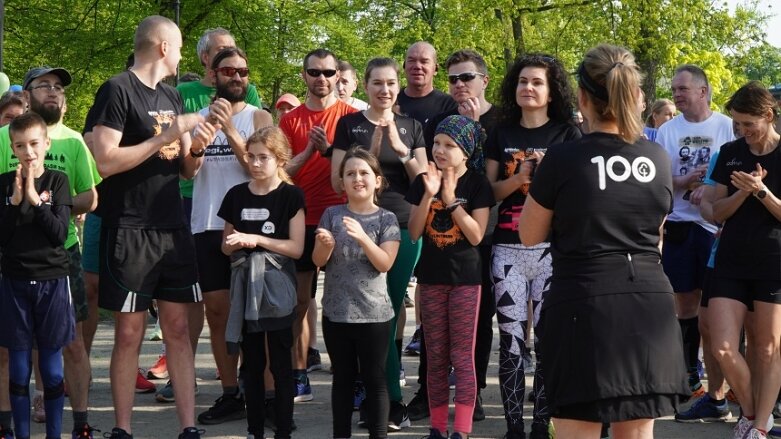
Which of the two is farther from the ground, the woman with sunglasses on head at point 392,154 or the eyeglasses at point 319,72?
the eyeglasses at point 319,72

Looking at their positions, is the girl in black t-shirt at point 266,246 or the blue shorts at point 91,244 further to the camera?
the blue shorts at point 91,244

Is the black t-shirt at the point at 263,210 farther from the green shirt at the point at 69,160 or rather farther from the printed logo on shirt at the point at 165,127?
the green shirt at the point at 69,160

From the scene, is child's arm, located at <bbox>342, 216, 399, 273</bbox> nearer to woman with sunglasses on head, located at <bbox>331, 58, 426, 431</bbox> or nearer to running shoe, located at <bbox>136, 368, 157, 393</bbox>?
woman with sunglasses on head, located at <bbox>331, 58, 426, 431</bbox>

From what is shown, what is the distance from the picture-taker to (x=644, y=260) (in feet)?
12.6

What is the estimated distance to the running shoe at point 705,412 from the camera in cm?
649

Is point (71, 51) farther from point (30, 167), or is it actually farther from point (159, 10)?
point (30, 167)

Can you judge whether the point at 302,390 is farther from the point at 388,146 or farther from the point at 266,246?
the point at 388,146

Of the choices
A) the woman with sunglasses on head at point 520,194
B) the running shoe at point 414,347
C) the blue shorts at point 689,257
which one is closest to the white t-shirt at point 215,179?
the woman with sunglasses on head at point 520,194

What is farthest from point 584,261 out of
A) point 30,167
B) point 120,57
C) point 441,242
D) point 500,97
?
point 120,57

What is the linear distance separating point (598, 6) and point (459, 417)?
18.3m

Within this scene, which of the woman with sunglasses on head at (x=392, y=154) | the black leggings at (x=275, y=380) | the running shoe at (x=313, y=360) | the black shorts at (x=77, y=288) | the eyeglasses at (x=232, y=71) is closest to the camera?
the black leggings at (x=275, y=380)

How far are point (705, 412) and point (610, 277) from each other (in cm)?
317

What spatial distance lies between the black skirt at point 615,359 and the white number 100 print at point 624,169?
0.43m

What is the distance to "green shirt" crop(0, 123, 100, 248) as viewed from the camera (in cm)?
592
